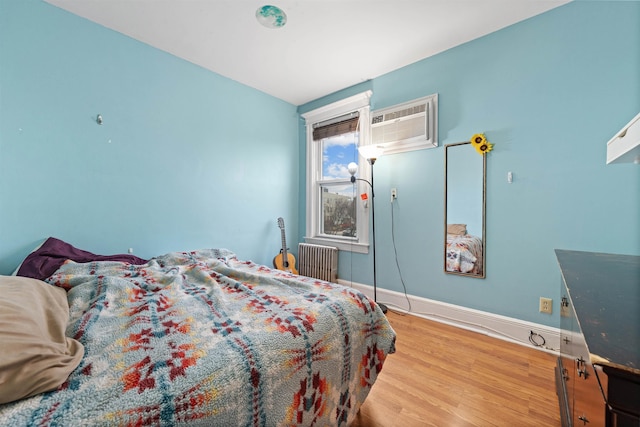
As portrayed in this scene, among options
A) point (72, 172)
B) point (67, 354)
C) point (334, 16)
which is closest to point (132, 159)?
point (72, 172)

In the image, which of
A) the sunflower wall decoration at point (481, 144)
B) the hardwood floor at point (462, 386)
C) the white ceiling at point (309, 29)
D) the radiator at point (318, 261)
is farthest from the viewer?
the radiator at point (318, 261)

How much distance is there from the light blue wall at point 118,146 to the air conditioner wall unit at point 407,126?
1.44 m

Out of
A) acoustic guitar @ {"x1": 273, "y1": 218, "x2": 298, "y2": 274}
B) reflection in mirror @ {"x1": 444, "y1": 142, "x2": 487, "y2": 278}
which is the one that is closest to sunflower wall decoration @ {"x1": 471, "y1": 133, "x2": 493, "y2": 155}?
reflection in mirror @ {"x1": 444, "y1": 142, "x2": 487, "y2": 278}

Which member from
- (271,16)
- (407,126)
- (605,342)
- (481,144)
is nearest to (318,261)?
(407,126)

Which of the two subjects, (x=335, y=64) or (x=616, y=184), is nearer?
(x=616, y=184)

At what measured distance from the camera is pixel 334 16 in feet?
6.48

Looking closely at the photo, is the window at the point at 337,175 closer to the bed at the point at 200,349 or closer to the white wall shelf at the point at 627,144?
the bed at the point at 200,349

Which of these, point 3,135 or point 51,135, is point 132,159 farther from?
point 3,135

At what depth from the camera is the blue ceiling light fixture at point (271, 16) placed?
6.29 ft

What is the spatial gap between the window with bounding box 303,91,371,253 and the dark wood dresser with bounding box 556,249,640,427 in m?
2.05

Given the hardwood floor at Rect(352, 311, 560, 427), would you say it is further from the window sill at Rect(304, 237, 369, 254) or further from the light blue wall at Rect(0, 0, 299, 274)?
the light blue wall at Rect(0, 0, 299, 274)

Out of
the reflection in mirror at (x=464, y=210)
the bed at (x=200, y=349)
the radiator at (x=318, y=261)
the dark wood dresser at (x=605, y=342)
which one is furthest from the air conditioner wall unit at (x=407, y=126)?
the bed at (x=200, y=349)

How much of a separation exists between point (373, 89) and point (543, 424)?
299 centimetres

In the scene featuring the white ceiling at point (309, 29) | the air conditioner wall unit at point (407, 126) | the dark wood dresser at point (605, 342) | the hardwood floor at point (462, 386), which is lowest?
the hardwood floor at point (462, 386)
